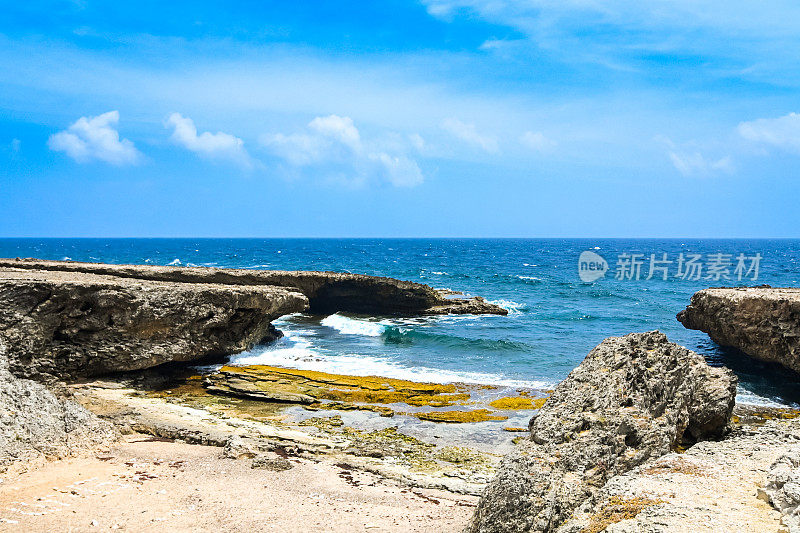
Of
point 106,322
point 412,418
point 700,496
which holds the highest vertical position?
point 700,496

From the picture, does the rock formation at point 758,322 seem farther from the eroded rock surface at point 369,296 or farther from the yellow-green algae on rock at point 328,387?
the eroded rock surface at point 369,296

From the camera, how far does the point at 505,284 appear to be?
5653 cm

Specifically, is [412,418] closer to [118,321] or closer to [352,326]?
[118,321]

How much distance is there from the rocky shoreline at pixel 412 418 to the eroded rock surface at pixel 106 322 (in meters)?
0.04

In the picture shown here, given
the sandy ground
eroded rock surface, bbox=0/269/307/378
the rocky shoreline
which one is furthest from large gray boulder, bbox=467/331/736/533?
eroded rock surface, bbox=0/269/307/378

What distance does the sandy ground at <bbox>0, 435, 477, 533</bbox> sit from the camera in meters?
8.12

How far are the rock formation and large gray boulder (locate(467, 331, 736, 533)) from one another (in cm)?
926

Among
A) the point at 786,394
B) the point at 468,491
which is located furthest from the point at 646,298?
the point at 468,491

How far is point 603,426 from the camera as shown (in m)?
7.50

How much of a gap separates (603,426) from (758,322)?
14155 mm

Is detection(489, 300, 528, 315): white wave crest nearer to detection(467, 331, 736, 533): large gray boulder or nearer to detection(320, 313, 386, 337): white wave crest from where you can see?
detection(320, 313, 386, 337): white wave crest

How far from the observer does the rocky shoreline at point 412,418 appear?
657 centimetres

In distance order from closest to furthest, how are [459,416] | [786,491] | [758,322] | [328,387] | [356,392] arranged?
[786,491] → [459,416] → [356,392] → [328,387] → [758,322]

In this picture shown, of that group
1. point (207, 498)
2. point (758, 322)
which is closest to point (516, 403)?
point (758, 322)
